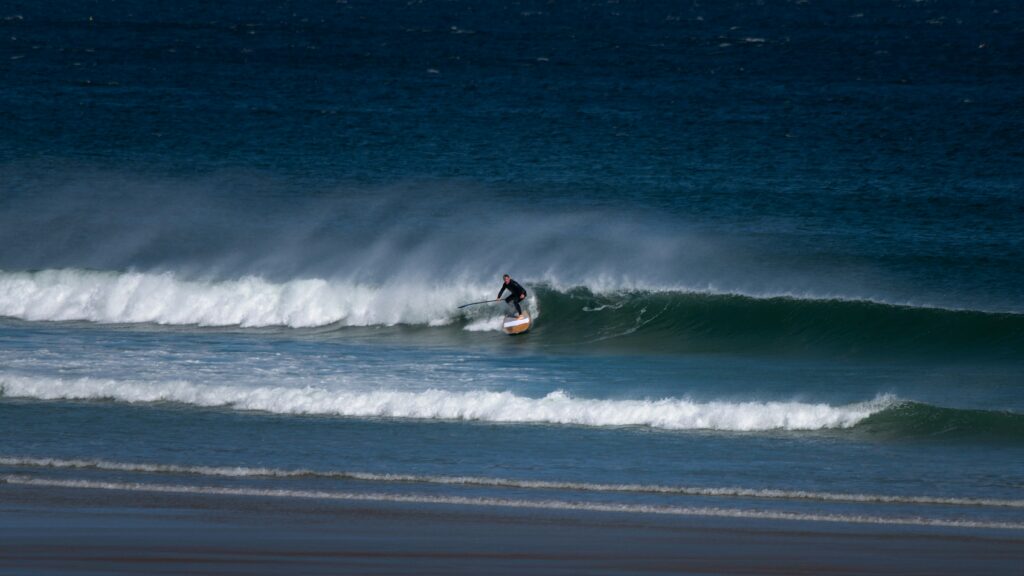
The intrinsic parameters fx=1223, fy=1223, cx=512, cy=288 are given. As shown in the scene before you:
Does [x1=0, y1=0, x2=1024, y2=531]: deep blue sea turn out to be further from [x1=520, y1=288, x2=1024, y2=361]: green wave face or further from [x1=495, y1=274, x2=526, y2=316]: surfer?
[x1=495, y1=274, x2=526, y2=316]: surfer

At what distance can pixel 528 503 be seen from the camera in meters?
12.3

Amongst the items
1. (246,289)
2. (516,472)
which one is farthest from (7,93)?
(516,472)

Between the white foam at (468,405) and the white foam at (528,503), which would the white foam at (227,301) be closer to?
the white foam at (468,405)

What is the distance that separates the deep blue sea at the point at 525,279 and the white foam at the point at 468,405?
2.2 inches

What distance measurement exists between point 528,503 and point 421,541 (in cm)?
173

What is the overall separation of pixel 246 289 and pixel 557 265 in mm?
6652

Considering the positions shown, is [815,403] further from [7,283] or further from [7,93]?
[7,93]

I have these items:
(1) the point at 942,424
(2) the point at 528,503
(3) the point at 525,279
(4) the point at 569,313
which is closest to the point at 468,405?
(2) the point at 528,503

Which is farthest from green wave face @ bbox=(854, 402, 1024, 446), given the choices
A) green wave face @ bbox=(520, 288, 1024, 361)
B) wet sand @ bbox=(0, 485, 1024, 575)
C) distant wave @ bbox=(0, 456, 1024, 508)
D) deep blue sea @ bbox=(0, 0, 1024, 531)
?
green wave face @ bbox=(520, 288, 1024, 361)

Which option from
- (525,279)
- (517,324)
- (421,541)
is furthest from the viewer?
(525,279)

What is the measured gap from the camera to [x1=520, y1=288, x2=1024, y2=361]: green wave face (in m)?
21.2

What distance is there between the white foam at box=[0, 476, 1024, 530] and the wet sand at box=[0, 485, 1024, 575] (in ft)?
0.59

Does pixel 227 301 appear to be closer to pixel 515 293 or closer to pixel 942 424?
pixel 515 293

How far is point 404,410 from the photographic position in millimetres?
16359
